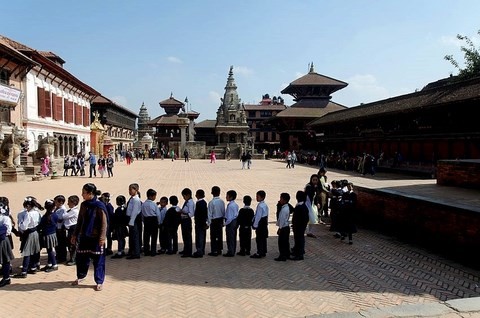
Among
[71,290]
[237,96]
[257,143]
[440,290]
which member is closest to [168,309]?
[71,290]

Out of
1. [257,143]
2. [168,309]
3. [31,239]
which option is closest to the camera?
[168,309]

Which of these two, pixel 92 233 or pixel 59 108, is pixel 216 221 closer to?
pixel 92 233

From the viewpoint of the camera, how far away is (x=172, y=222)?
775 centimetres

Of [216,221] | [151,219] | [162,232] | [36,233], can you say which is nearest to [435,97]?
[216,221]

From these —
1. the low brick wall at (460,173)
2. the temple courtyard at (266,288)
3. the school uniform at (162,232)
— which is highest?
the low brick wall at (460,173)

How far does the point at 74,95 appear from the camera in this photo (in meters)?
38.1

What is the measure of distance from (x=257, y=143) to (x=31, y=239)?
81.6m

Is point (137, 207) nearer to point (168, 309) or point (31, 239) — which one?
point (31, 239)

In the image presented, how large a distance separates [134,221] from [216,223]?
1699 mm

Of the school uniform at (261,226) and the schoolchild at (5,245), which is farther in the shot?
the school uniform at (261,226)

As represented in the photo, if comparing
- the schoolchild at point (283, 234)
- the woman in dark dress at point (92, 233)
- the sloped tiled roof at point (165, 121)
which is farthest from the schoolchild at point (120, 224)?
the sloped tiled roof at point (165, 121)

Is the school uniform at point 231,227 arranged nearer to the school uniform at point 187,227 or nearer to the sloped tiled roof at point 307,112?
the school uniform at point 187,227

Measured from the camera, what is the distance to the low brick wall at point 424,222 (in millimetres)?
7121

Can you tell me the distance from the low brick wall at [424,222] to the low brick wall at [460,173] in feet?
9.89
